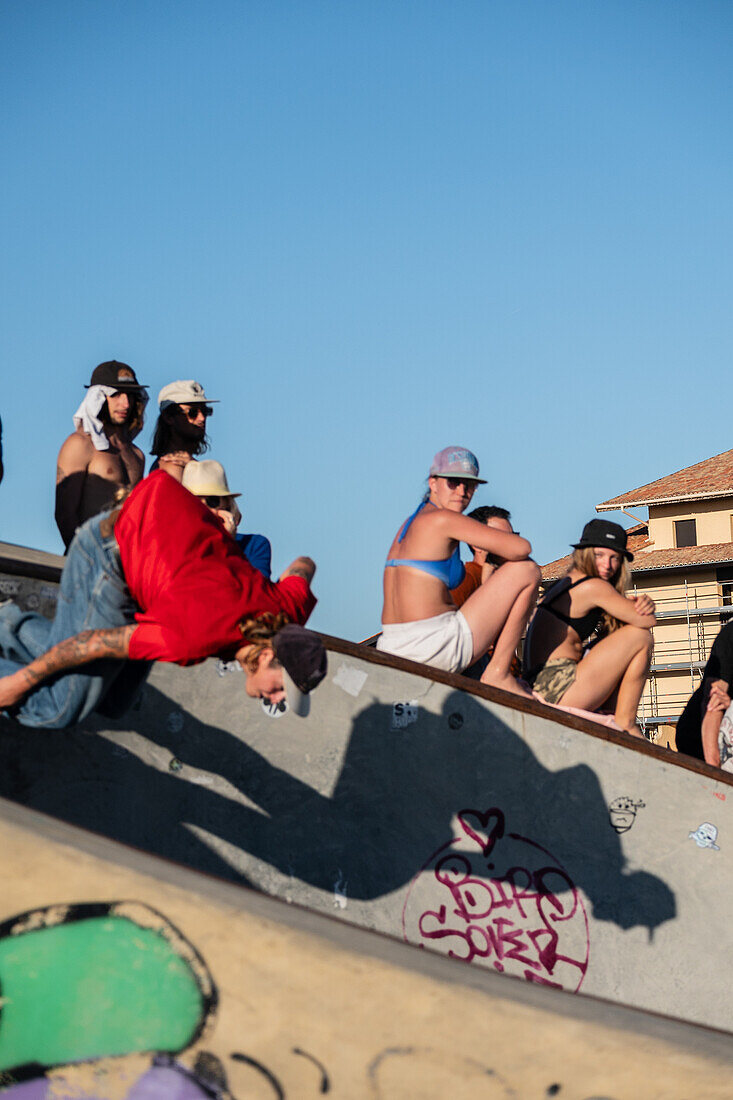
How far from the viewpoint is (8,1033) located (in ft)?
11.7

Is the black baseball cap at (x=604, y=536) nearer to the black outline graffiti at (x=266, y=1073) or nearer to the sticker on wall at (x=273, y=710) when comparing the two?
the sticker on wall at (x=273, y=710)

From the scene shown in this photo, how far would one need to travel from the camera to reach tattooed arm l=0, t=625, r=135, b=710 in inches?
164

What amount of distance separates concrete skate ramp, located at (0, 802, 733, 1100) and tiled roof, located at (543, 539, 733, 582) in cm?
3677

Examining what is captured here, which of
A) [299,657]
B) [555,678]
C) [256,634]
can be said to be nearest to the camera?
[299,657]

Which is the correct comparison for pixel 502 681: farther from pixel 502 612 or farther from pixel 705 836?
pixel 705 836

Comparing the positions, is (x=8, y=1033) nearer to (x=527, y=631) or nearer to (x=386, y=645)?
(x=386, y=645)

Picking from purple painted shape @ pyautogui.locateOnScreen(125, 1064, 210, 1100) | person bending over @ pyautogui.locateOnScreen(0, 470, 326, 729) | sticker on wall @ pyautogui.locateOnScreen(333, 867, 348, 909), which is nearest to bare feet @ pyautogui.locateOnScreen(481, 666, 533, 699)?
sticker on wall @ pyautogui.locateOnScreen(333, 867, 348, 909)

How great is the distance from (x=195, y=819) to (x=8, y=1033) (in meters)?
2.05

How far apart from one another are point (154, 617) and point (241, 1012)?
1.44 meters

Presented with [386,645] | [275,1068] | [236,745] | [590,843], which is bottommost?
[275,1068]

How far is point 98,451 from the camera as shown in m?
6.47

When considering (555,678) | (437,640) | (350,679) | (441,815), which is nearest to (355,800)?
(441,815)

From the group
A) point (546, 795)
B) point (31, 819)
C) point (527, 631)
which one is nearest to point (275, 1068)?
point (31, 819)

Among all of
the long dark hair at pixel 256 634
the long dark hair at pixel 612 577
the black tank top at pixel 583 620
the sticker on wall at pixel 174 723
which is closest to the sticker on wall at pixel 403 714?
the sticker on wall at pixel 174 723
